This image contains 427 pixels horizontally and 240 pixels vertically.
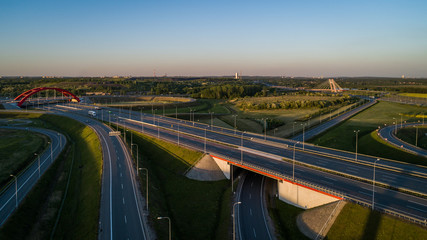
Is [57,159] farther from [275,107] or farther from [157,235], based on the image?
[275,107]

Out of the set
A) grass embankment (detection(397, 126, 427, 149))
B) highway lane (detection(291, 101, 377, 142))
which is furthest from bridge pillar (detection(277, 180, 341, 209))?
grass embankment (detection(397, 126, 427, 149))

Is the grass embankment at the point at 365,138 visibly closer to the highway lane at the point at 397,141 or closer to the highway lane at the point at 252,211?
the highway lane at the point at 397,141

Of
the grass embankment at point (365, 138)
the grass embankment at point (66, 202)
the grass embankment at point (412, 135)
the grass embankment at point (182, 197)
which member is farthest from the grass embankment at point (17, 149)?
the grass embankment at point (412, 135)

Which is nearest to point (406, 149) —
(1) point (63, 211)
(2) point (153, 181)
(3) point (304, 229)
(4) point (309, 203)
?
(4) point (309, 203)

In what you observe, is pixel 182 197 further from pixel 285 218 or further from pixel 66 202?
pixel 66 202

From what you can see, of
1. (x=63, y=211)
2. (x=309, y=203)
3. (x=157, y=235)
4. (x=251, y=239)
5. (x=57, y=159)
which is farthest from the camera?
(x=57, y=159)
